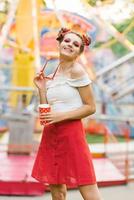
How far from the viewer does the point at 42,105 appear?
10.4 ft

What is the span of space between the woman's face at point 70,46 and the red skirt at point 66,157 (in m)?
0.44

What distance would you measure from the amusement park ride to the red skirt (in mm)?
1841

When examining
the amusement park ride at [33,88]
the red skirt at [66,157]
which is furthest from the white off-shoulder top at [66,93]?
the amusement park ride at [33,88]

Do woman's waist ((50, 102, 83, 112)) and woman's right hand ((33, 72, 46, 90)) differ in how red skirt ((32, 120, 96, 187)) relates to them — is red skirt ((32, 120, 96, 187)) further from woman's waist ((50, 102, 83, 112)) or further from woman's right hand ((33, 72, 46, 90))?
woman's right hand ((33, 72, 46, 90))

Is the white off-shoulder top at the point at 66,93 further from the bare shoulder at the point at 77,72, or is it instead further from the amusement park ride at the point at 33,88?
the amusement park ride at the point at 33,88

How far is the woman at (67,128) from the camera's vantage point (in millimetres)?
3227

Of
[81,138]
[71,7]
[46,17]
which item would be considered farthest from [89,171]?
[46,17]

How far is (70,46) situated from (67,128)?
1.77 ft

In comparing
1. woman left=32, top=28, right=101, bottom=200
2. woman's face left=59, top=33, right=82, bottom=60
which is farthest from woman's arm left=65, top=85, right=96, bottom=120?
woman's face left=59, top=33, right=82, bottom=60

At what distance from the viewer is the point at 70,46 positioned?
11.0 feet

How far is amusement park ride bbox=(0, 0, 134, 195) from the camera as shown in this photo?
5.82m

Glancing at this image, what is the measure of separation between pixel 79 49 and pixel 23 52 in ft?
22.8

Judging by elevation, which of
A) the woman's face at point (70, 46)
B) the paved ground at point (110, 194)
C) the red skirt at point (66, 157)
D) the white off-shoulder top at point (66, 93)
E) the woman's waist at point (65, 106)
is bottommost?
the paved ground at point (110, 194)

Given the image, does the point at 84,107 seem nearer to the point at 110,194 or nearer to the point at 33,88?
the point at 110,194
